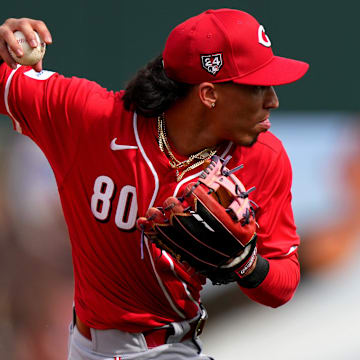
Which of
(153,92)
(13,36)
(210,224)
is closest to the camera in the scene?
(210,224)

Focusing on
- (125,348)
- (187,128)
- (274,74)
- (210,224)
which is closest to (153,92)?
(187,128)

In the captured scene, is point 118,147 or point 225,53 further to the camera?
point 118,147

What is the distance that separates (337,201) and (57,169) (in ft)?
8.30

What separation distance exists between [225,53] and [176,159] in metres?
0.41

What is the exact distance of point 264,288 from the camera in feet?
8.21

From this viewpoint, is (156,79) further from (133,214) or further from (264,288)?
(264,288)

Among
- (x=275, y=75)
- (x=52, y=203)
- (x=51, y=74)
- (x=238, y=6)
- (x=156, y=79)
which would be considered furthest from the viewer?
(x=238, y=6)

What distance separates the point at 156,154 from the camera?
8.42 feet

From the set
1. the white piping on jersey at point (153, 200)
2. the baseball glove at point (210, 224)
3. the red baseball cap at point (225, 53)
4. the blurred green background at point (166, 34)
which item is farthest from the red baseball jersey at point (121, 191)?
the blurred green background at point (166, 34)

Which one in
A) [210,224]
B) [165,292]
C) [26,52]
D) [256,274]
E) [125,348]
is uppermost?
[26,52]

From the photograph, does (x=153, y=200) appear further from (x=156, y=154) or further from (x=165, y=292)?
(x=165, y=292)

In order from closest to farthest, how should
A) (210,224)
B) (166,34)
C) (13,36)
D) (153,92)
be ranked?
(210,224) < (13,36) < (153,92) < (166,34)

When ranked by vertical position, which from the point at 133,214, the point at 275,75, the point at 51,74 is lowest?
→ the point at 133,214

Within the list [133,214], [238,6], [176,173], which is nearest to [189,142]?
[176,173]
